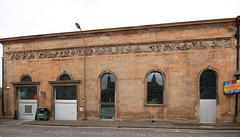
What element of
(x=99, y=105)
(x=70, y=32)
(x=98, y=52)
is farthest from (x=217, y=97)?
(x=70, y=32)

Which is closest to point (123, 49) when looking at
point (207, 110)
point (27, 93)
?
point (207, 110)

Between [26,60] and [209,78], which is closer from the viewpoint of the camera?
[209,78]

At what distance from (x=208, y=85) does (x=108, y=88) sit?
953 cm

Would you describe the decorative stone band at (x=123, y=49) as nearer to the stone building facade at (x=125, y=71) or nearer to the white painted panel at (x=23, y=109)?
the stone building facade at (x=125, y=71)

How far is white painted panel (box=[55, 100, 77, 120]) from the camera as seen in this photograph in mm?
12891

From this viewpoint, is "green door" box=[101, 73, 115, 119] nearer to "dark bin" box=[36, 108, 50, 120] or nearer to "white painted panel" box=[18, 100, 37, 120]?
"dark bin" box=[36, 108, 50, 120]

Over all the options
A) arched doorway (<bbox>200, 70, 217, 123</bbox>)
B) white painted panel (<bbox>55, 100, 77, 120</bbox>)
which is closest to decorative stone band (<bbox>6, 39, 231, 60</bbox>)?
arched doorway (<bbox>200, 70, 217, 123</bbox>)

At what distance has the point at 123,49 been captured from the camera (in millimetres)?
12477

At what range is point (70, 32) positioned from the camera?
13.2 m

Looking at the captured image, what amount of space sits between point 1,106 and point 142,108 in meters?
16.3

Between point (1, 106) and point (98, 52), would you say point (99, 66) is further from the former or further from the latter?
point (1, 106)

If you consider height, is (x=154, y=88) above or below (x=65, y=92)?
above

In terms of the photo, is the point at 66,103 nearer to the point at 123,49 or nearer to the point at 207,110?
the point at 123,49

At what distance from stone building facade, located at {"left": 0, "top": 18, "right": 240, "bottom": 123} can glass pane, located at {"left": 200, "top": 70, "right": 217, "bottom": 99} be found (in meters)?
0.09
